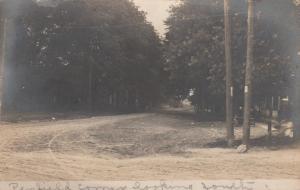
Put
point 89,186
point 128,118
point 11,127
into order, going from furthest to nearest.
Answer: point 128,118 < point 11,127 < point 89,186

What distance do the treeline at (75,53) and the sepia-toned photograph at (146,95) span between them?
0.01 meters

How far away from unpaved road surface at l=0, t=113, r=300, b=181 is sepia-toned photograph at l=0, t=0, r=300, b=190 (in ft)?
0.04

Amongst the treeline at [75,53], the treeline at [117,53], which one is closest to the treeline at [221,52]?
the treeline at [117,53]

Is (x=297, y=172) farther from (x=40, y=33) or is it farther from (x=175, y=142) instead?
(x=40, y=33)

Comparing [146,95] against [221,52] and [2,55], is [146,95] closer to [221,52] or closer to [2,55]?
[221,52]

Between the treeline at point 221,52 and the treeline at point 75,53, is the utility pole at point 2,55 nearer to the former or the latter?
the treeline at point 75,53

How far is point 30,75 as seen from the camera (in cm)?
694

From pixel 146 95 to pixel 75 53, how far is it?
892mm

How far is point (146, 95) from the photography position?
736 centimetres

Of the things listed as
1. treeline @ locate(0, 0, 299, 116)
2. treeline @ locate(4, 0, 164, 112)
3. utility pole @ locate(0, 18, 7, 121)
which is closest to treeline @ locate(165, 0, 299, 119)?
treeline @ locate(0, 0, 299, 116)

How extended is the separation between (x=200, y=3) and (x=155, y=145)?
5.27 ft

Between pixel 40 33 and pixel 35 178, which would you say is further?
pixel 40 33

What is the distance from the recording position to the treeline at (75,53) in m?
6.93

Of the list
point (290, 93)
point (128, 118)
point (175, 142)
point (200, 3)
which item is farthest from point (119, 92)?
point (290, 93)
